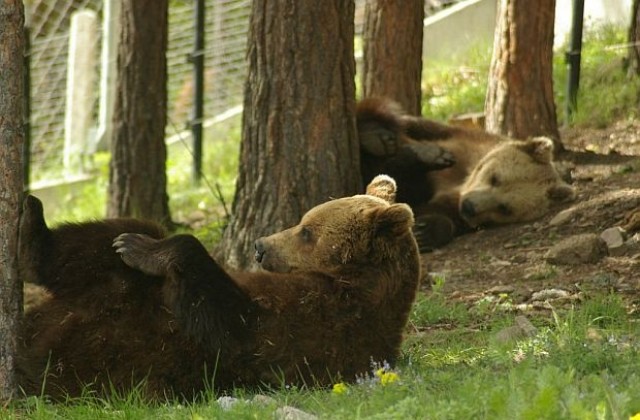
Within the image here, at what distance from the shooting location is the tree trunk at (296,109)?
812 cm

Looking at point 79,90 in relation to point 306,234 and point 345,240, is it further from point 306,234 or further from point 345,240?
point 345,240

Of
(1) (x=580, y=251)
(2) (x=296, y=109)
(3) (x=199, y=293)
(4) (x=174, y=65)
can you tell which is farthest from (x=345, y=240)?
(4) (x=174, y=65)

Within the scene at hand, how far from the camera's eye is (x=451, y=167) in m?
11.2

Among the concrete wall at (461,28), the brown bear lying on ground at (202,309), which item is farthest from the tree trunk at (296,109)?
the concrete wall at (461,28)

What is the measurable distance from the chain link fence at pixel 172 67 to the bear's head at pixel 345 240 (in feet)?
34.1

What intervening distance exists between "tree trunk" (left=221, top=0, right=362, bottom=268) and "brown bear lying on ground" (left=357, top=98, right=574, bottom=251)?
167cm

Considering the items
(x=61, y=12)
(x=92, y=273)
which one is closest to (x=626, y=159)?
(x=92, y=273)

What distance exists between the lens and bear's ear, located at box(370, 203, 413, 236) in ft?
19.4

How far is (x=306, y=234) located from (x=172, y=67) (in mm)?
11933

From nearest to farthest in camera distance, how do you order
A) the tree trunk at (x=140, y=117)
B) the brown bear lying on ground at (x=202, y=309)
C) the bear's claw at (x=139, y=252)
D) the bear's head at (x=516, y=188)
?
the brown bear lying on ground at (x=202, y=309) < the bear's claw at (x=139, y=252) < the bear's head at (x=516, y=188) < the tree trunk at (x=140, y=117)

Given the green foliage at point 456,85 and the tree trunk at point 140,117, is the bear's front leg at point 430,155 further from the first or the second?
the green foliage at point 456,85

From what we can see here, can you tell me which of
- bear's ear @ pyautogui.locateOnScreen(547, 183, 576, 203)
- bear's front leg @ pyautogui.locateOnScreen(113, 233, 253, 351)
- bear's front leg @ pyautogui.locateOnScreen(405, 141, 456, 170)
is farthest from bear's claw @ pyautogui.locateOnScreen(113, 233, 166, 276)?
bear's ear @ pyautogui.locateOnScreen(547, 183, 576, 203)

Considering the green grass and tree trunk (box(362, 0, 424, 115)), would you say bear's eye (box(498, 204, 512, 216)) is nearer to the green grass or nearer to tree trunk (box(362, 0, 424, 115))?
tree trunk (box(362, 0, 424, 115))

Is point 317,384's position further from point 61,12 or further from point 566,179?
point 61,12
